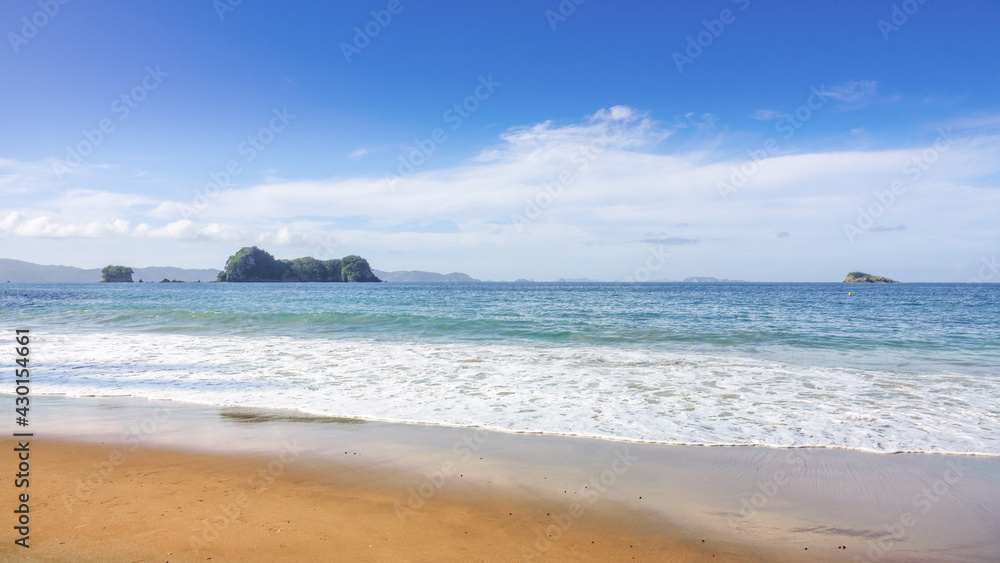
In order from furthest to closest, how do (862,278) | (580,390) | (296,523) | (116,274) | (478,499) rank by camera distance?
(862,278), (116,274), (580,390), (478,499), (296,523)

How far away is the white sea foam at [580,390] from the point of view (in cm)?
689

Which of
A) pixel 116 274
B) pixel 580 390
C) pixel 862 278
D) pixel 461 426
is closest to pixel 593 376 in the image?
pixel 580 390

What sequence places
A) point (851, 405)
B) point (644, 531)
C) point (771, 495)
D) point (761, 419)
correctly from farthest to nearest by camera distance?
point (851, 405) → point (761, 419) → point (771, 495) → point (644, 531)

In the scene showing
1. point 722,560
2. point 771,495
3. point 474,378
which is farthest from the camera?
point 474,378

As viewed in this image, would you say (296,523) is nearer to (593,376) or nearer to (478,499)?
(478,499)

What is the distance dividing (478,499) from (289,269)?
14067 cm

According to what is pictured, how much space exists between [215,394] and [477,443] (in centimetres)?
562

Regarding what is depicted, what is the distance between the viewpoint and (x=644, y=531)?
13.3 feet

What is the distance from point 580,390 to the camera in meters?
9.35

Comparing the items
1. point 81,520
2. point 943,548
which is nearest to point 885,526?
point 943,548

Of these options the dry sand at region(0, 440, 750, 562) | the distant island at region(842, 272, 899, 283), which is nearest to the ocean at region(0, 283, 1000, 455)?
the dry sand at region(0, 440, 750, 562)

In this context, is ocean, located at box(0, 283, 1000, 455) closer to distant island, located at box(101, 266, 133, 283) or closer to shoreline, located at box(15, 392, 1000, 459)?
shoreline, located at box(15, 392, 1000, 459)

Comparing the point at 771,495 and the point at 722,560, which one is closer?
the point at 722,560

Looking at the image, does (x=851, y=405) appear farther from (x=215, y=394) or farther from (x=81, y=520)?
(x=215, y=394)
